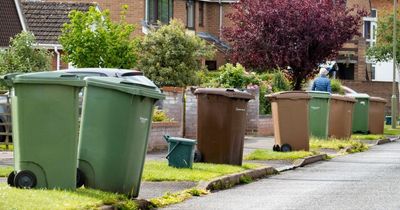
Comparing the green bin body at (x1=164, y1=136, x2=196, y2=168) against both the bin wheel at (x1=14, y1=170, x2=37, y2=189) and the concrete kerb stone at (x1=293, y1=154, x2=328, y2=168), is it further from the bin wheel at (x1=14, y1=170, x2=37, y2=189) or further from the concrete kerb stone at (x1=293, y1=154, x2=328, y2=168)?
the bin wheel at (x1=14, y1=170, x2=37, y2=189)

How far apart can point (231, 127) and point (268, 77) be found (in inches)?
784

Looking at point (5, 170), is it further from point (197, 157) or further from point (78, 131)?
point (78, 131)

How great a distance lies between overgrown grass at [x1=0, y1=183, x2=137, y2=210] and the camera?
11.6 metres

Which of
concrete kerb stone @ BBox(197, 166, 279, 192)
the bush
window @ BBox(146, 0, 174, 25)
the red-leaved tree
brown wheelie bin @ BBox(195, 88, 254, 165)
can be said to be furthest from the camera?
window @ BBox(146, 0, 174, 25)

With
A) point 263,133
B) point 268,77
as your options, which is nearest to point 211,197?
point 263,133

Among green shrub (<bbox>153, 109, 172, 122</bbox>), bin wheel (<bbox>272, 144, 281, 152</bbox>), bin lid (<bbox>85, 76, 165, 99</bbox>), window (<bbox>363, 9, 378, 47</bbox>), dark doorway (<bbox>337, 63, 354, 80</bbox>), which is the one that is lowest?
bin wheel (<bbox>272, 144, 281, 152</bbox>)

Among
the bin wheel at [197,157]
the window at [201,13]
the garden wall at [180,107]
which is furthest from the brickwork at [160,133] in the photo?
the window at [201,13]

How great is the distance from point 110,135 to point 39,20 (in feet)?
96.1

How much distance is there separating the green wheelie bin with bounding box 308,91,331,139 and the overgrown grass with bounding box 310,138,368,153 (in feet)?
0.91

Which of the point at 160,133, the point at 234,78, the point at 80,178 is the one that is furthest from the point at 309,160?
the point at 234,78

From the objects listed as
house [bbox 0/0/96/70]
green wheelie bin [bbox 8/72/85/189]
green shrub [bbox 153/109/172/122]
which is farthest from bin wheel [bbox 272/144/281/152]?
house [bbox 0/0/96/70]

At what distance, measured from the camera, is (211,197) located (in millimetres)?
14953

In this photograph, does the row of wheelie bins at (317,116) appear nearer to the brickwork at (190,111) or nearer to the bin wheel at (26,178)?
the brickwork at (190,111)

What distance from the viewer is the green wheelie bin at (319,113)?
2825cm
